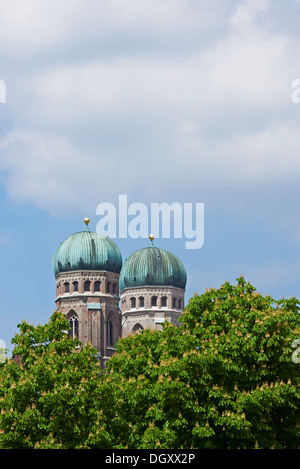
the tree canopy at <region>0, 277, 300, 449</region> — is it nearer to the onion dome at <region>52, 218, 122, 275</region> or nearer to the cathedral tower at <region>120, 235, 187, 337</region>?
the onion dome at <region>52, 218, 122, 275</region>

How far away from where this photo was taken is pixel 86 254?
16988 centimetres

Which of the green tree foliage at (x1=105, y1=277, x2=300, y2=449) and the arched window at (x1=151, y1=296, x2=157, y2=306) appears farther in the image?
the arched window at (x1=151, y1=296, x2=157, y2=306)

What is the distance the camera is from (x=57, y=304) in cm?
17112

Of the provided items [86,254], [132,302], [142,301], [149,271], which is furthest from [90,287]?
[149,271]

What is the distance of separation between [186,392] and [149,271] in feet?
368

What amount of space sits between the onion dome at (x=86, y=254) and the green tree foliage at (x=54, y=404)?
103 metres

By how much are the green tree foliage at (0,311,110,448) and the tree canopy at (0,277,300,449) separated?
0.06 meters

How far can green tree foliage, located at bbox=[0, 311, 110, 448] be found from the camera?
6103 centimetres

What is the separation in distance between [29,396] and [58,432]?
3093 millimetres

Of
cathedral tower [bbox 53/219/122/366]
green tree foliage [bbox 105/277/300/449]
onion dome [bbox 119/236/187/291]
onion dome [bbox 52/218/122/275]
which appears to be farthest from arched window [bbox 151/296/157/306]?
green tree foliage [bbox 105/277/300/449]

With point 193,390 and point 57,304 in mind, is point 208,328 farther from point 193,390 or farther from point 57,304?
point 57,304

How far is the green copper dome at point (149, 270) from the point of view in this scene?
17288 cm

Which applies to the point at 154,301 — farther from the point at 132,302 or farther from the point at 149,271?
the point at 149,271
